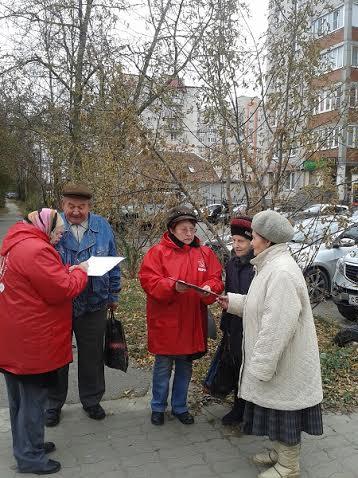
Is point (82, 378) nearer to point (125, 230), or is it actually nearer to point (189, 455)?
point (189, 455)

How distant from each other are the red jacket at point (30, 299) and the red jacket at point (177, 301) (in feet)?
2.62

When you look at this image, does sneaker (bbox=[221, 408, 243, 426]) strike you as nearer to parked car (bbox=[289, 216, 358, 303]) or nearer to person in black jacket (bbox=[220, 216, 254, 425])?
person in black jacket (bbox=[220, 216, 254, 425])

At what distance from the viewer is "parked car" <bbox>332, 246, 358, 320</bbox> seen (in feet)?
23.2

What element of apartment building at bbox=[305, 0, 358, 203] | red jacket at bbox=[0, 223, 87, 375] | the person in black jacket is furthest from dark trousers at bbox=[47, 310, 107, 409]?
apartment building at bbox=[305, 0, 358, 203]

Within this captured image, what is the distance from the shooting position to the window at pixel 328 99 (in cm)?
532

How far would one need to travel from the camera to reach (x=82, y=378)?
3.72m

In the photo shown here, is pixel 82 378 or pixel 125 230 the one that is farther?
pixel 125 230

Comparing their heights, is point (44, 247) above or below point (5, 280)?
above

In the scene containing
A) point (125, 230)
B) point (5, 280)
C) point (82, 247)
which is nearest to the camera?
point (5, 280)

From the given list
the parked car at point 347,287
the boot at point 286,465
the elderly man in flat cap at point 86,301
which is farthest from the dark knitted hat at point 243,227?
the parked car at point 347,287

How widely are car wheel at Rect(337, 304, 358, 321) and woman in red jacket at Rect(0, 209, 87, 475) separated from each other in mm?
5379

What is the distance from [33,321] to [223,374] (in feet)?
5.07

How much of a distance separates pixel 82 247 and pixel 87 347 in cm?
80

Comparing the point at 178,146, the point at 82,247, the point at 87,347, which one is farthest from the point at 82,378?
the point at 178,146
